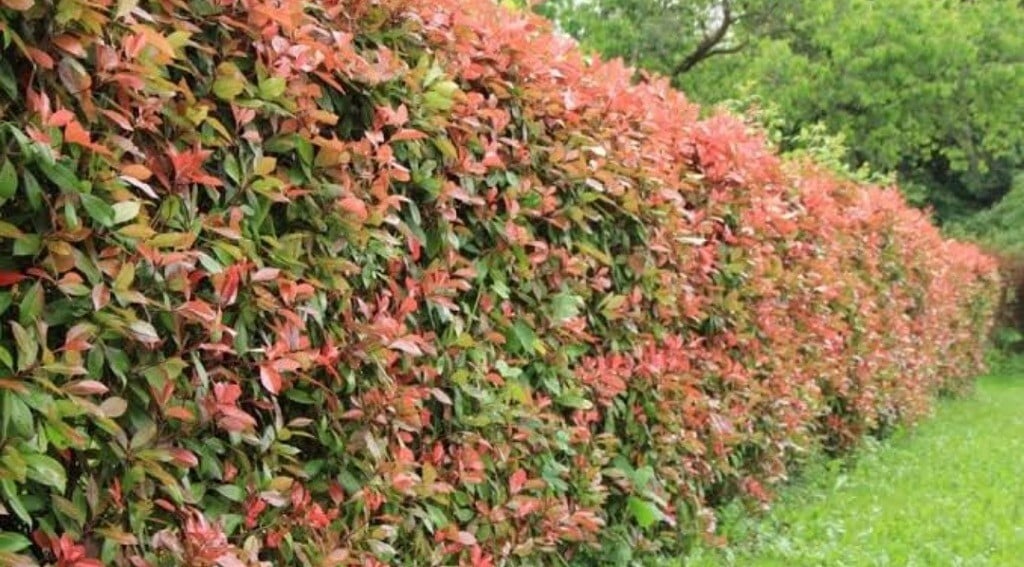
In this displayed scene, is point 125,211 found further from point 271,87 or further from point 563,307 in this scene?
point 563,307

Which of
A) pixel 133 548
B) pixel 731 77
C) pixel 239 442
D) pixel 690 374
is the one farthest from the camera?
pixel 731 77

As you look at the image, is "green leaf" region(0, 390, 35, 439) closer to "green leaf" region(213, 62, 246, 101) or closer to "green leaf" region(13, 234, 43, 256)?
"green leaf" region(13, 234, 43, 256)

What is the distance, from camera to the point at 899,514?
6.75 m

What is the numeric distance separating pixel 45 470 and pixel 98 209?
48 cm

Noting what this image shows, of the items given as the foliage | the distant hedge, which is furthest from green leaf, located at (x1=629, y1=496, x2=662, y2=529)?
the foliage

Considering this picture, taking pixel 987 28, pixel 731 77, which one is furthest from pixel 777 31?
pixel 987 28

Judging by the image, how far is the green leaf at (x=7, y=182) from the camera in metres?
1.84

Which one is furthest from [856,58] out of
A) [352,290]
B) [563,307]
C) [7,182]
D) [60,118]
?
[7,182]

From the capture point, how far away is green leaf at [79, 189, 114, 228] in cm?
199

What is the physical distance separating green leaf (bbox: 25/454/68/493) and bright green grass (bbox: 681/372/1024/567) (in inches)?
142

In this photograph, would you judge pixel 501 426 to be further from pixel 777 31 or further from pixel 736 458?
pixel 777 31

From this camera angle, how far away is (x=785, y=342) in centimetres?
676

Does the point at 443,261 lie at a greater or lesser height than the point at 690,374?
greater

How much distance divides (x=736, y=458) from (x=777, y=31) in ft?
61.0
